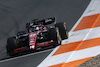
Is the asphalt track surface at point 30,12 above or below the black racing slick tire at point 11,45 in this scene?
above

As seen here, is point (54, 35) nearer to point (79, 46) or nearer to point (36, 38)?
point (36, 38)

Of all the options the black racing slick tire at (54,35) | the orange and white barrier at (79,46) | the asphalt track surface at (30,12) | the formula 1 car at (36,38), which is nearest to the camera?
the orange and white barrier at (79,46)

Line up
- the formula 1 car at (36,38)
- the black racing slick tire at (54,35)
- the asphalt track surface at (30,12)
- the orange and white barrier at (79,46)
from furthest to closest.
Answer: the asphalt track surface at (30,12) < the black racing slick tire at (54,35) < the formula 1 car at (36,38) < the orange and white barrier at (79,46)

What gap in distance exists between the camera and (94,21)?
13062mm

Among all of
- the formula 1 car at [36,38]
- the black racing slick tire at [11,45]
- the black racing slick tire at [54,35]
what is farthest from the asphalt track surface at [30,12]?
the black racing slick tire at [54,35]

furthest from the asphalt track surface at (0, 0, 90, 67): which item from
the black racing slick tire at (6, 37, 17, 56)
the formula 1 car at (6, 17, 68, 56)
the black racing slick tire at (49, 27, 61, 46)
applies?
the black racing slick tire at (49, 27, 61, 46)

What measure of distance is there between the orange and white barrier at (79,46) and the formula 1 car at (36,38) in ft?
1.26

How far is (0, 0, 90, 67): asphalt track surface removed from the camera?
14242 mm

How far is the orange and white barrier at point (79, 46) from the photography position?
8.90 metres

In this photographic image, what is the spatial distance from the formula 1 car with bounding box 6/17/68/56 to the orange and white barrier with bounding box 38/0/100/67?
15.1 inches

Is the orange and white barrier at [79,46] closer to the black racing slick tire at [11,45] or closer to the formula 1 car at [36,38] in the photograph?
the formula 1 car at [36,38]

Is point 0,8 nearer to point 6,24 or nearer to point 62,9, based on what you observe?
point 6,24

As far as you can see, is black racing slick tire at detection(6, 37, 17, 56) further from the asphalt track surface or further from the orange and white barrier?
the orange and white barrier

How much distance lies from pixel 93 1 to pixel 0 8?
643 centimetres
